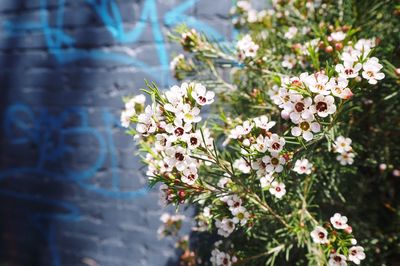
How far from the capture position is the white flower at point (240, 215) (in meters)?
0.80

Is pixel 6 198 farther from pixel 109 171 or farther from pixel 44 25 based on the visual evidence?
pixel 44 25

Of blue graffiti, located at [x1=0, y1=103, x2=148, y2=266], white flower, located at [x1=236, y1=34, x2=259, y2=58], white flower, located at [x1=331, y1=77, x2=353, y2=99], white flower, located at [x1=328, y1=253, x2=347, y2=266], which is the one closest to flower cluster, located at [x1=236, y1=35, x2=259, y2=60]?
white flower, located at [x1=236, y1=34, x2=259, y2=58]

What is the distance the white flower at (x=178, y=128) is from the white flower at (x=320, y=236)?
0.35 meters

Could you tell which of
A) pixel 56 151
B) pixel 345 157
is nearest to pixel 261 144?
pixel 345 157

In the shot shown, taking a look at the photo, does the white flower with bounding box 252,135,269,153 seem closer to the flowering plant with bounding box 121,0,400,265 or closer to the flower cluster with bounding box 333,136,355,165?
the flowering plant with bounding box 121,0,400,265

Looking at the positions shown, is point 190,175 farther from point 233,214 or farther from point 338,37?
point 338,37

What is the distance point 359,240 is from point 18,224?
189cm

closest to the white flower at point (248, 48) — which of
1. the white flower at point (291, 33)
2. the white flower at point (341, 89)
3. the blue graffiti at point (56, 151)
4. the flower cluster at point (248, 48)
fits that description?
the flower cluster at point (248, 48)

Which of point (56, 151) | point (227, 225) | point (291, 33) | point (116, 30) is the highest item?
point (116, 30)

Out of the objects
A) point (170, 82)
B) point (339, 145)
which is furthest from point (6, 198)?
point (339, 145)

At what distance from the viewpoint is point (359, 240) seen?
1.03m

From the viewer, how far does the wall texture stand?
188cm

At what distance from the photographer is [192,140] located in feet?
2.28

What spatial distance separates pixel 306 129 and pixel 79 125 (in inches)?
63.0
